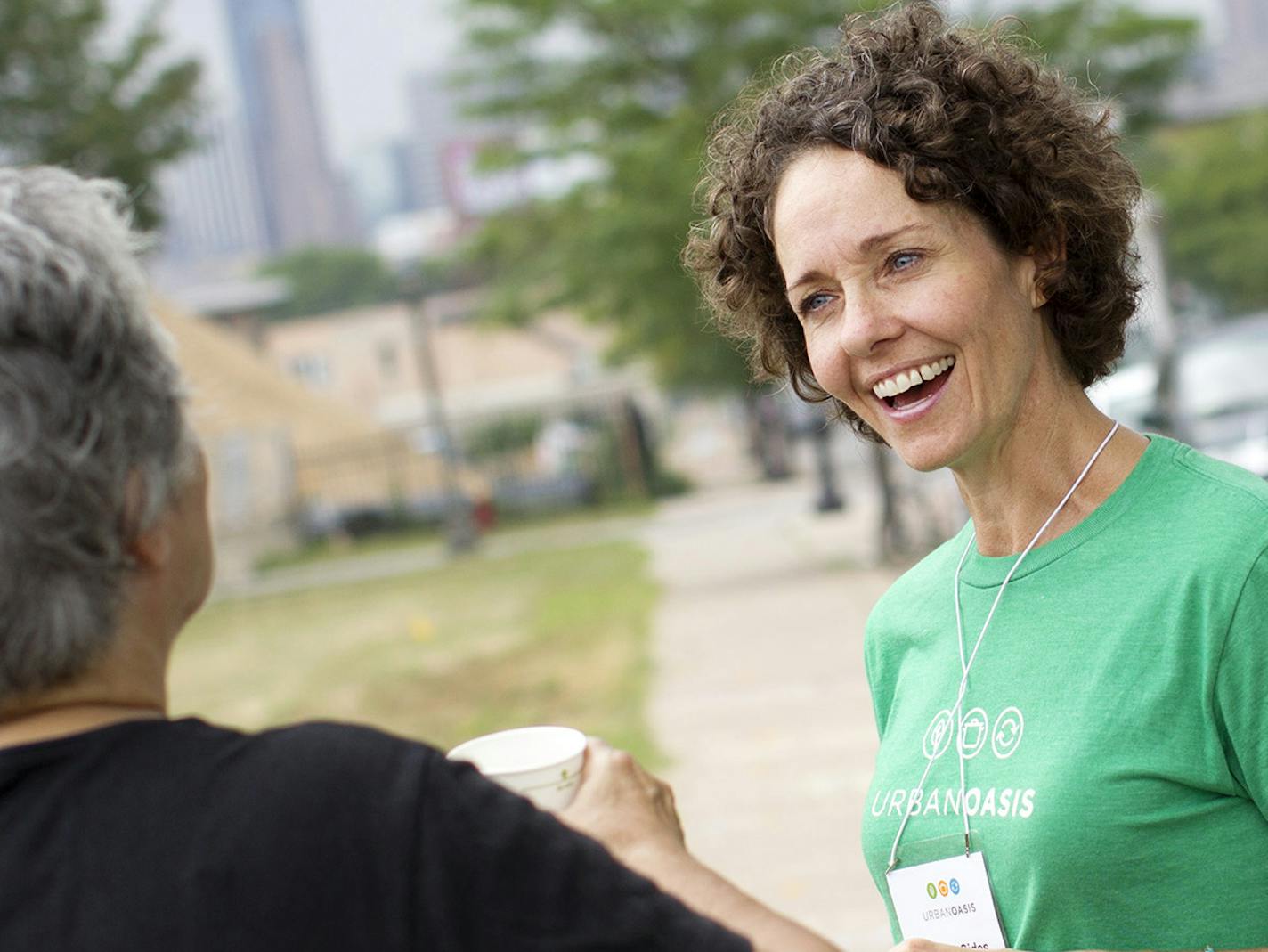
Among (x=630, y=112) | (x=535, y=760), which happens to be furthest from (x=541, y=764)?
(x=630, y=112)

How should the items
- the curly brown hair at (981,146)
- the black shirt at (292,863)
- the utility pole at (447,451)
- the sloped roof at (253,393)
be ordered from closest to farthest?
the black shirt at (292,863)
the curly brown hair at (981,146)
the utility pole at (447,451)
the sloped roof at (253,393)

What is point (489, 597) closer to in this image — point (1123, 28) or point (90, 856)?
point (1123, 28)

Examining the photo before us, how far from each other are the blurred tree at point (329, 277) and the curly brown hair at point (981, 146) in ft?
395

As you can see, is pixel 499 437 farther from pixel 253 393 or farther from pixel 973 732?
pixel 973 732

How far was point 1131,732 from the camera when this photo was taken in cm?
183

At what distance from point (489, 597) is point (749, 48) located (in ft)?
24.5

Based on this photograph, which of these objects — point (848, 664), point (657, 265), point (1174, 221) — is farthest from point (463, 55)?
point (1174, 221)

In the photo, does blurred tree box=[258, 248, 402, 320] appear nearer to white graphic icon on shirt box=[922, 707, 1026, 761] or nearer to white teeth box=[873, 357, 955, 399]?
white teeth box=[873, 357, 955, 399]

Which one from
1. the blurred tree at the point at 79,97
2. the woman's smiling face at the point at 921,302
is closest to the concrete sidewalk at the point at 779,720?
the woman's smiling face at the point at 921,302

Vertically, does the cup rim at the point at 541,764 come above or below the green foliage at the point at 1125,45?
below

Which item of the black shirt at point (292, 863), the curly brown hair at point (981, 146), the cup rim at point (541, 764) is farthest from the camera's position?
the curly brown hair at point (981, 146)

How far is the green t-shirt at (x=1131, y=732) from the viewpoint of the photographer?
1777 mm

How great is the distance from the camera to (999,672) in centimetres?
206

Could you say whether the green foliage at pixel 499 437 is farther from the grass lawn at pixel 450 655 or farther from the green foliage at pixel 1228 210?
the green foliage at pixel 1228 210
